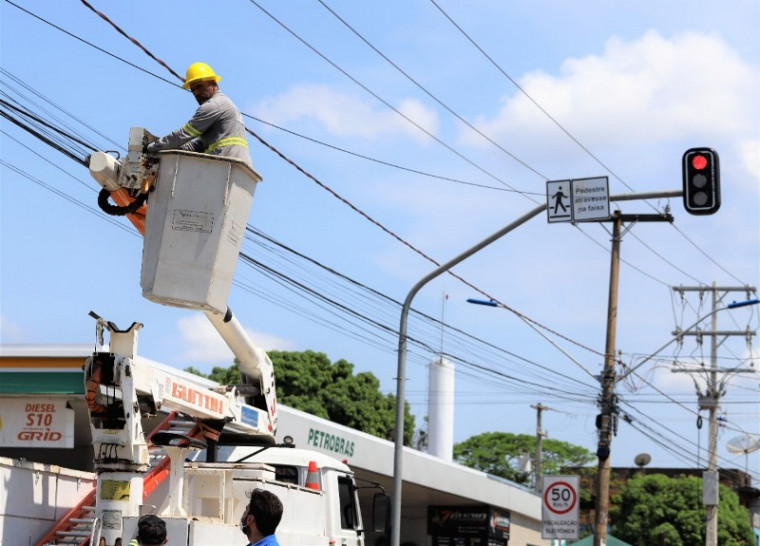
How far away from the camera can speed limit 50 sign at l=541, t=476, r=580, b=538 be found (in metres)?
19.9

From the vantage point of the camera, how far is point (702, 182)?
→ 17.6 m

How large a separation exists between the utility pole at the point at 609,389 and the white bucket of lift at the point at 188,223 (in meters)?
16.7

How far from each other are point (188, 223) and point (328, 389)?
48.0m

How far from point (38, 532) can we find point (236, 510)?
1862mm

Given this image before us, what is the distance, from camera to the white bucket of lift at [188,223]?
983 centimetres

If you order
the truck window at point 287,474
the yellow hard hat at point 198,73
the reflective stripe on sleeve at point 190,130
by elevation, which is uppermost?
the yellow hard hat at point 198,73

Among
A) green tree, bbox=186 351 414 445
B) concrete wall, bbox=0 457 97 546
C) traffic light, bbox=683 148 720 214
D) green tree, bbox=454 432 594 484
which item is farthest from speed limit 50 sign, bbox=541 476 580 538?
green tree, bbox=454 432 594 484

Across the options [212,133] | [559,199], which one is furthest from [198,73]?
[559,199]

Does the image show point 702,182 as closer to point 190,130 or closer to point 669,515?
point 190,130

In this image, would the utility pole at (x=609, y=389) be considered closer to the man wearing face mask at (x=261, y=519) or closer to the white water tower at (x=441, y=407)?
the man wearing face mask at (x=261, y=519)

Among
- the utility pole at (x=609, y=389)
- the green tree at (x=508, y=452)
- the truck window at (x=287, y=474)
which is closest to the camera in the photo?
the truck window at (x=287, y=474)

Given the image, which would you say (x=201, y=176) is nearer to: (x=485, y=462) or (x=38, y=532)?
(x=38, y=532)

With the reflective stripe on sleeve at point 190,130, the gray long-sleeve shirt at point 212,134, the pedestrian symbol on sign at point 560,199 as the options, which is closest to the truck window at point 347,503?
the gray long-sleeve shirt at point 212,134

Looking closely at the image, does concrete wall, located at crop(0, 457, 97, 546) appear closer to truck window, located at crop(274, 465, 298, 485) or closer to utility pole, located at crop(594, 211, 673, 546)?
truck window, located at crop(274, 465, 298, 485)
